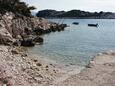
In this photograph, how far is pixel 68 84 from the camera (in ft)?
72.8

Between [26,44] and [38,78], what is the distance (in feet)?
71.5

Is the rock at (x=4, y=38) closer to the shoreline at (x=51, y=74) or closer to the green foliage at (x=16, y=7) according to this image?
the shoreline at (x=51, y=74)

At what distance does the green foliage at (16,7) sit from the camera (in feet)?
187

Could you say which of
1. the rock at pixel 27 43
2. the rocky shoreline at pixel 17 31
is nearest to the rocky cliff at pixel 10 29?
the rocky shoreline at pixel 17 31

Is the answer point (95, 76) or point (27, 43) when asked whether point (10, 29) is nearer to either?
point (27, 43)

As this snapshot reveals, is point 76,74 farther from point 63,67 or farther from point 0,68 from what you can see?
point 0,68

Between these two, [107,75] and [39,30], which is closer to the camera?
[107,75]

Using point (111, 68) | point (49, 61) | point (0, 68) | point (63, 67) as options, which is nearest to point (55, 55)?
point (49, 61)

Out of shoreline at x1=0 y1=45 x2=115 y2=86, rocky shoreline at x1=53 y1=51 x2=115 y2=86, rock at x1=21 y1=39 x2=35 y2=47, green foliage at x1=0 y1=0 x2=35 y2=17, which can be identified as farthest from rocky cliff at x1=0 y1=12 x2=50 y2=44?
rocky shoreline at x1=53 y1=51 x2=115 y2=86

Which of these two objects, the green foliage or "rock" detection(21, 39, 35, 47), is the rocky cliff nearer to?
"rock" detection(21, 39, 35, 47)

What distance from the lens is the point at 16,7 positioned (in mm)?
64500

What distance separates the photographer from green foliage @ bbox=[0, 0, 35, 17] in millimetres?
56894

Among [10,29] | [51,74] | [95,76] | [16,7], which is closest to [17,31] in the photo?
[10,29]

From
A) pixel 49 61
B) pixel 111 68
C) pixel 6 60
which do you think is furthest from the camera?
pixel 49 61
